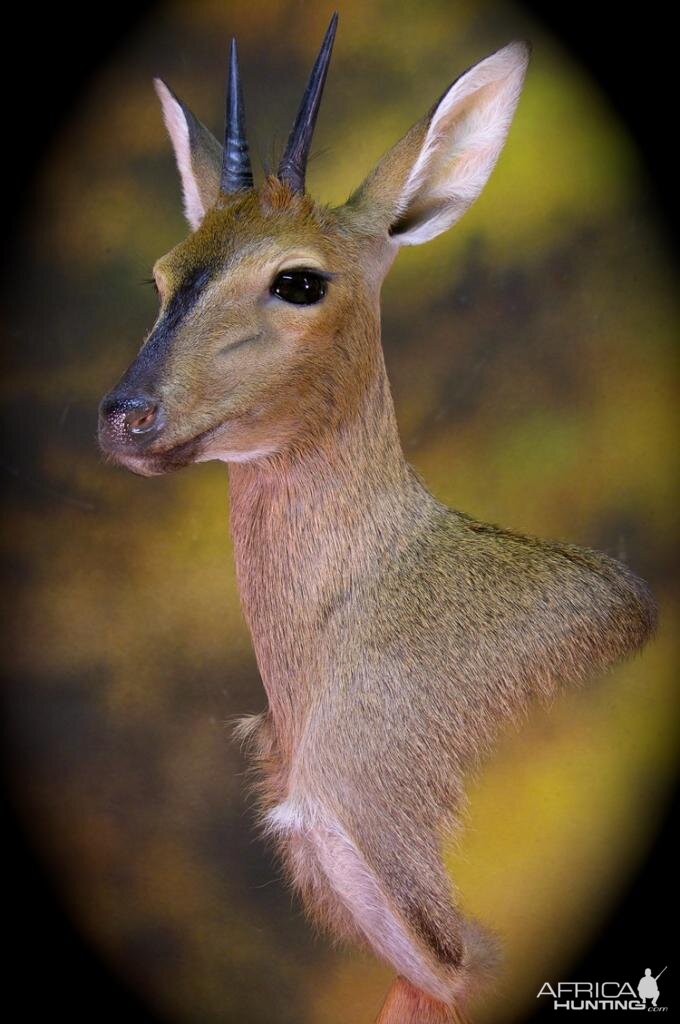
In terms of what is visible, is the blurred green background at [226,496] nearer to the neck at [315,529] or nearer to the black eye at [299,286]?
the neck at [315,529]

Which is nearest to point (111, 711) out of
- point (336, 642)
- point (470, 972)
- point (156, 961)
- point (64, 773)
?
point (64, 773)

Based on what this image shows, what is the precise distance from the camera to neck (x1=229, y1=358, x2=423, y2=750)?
1.51 metres

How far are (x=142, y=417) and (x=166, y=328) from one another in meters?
0.12

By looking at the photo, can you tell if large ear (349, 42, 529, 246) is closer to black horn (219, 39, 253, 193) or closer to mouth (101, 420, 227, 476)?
black horn (219, 39, 253, 193)

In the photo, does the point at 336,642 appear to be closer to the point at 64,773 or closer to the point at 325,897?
the point at 325,897

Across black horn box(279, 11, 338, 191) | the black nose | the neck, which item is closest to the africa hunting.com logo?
the neck

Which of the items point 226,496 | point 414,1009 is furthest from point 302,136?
point 414,1009

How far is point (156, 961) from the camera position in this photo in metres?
1.98

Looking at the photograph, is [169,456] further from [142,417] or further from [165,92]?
[165,92]

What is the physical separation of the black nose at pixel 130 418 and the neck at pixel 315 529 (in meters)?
0.21

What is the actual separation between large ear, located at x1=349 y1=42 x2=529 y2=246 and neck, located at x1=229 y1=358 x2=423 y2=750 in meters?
0.21

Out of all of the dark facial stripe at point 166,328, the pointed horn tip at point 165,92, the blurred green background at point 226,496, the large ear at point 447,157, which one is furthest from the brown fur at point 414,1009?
the pointed horn tip at point 165,92

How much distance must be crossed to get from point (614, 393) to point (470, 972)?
888 mm

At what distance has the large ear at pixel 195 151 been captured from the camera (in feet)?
5.26
